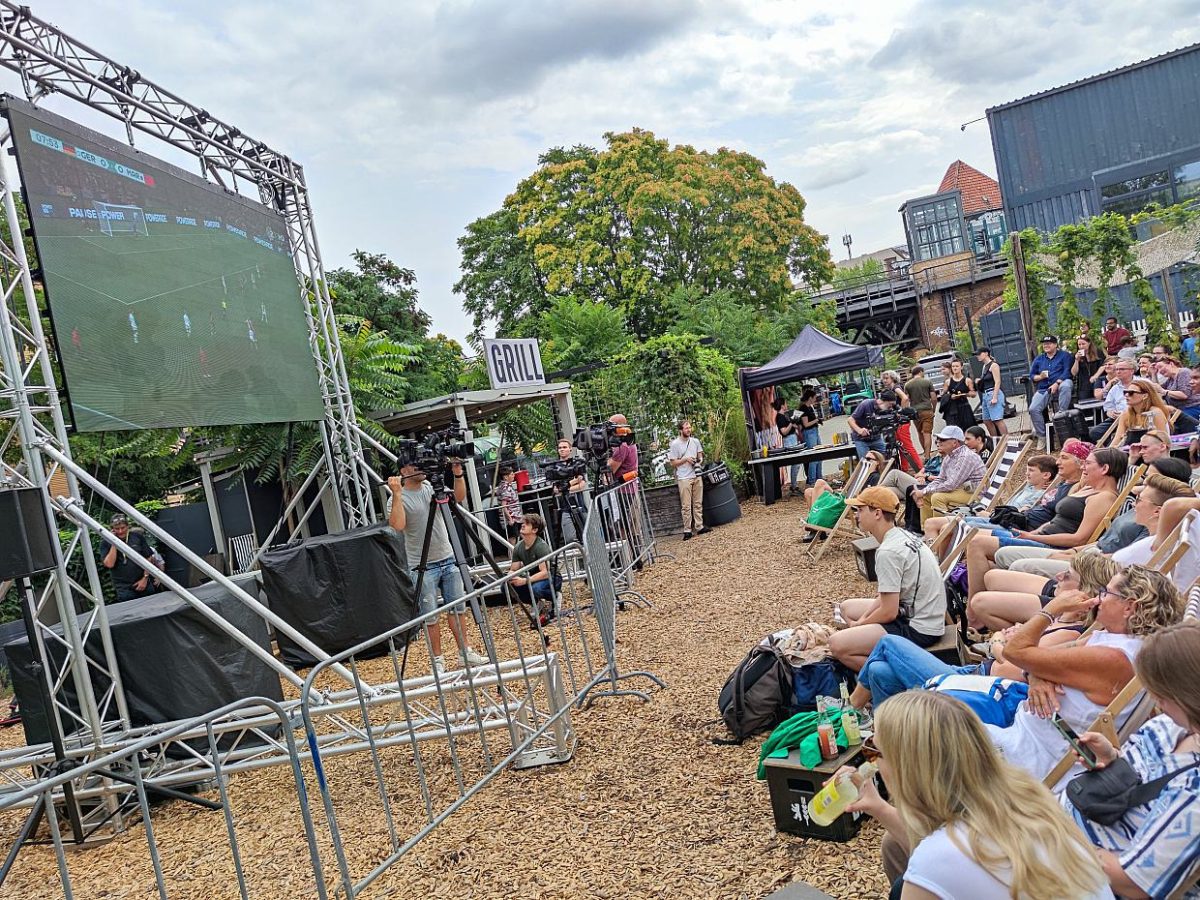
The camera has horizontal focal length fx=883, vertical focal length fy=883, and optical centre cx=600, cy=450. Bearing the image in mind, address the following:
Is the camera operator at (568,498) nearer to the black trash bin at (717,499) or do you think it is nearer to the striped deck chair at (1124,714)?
the black trash bin at (717,499)

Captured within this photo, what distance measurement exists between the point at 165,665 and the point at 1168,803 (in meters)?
5.61

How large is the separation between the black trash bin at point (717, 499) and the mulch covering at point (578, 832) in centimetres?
638

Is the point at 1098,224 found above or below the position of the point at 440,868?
above

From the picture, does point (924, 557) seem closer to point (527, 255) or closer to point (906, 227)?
point (527, 255)

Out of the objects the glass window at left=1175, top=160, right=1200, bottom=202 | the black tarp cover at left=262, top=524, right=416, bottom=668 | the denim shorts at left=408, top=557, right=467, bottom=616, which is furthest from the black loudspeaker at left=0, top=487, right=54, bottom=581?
the glass window at left=1175, top=160, right=1200, bottom=202

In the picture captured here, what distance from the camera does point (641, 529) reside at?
36.9ft

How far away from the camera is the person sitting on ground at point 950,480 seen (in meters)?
8.87

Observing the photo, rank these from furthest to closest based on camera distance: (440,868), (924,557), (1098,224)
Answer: (1098,224) < (924,557) < (440,868)

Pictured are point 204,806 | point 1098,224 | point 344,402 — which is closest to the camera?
point 204,806

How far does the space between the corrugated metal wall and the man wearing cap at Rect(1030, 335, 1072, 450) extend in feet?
62.8

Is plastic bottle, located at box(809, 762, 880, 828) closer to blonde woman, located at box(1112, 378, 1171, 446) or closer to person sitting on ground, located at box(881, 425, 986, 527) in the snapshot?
person sitting on ground, located at box(881, 425, 986, 527)

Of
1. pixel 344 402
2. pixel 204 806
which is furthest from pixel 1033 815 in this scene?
pixel 344 402

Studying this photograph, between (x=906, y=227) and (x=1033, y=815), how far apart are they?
178 ft

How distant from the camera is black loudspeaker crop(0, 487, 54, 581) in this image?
15.5ft
